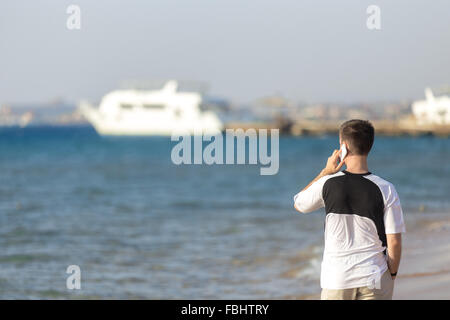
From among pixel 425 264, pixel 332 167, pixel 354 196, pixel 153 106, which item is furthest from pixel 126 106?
pixel 354 196

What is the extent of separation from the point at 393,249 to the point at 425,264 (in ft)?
17.5

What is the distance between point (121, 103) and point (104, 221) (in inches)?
3210

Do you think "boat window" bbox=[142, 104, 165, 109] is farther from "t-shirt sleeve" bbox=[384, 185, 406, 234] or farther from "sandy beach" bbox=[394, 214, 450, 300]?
"t-shirt sleeve" bbox=[384, 185, 406, 234]

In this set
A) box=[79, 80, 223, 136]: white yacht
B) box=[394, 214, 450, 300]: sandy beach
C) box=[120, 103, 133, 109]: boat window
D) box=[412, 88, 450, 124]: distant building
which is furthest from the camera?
box=[120, 103, 133, 109]: boat window

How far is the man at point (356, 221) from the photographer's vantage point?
3459 mm

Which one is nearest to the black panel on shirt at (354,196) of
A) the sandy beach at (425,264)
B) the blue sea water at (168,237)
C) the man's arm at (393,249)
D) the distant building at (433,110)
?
the man's arm at (393,249)

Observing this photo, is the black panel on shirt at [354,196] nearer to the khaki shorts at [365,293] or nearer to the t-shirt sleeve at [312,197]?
the t-shirt sleeve at [312,197]

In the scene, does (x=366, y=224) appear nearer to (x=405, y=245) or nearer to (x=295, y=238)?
(x=405, y=245)

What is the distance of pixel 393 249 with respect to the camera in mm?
3551

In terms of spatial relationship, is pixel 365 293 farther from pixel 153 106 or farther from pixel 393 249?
pixel 153 106

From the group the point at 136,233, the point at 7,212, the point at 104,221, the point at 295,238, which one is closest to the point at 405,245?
the point at 295,238

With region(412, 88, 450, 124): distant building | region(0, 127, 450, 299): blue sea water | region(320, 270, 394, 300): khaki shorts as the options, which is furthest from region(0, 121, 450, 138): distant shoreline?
region(320, 270, 394, 300): khaki shorts

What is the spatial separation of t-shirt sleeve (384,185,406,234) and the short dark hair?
0.24 metres

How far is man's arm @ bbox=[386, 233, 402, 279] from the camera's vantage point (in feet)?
11.6
